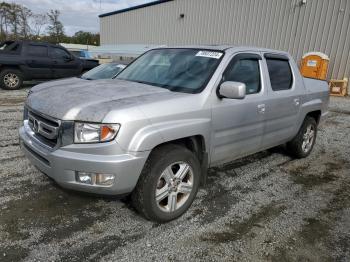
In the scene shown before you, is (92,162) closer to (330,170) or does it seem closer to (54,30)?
(330,170)

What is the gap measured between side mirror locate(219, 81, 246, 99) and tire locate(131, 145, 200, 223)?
0.70 metres

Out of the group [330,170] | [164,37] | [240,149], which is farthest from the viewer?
[164,37]

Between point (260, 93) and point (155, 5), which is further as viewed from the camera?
point (155, 5)

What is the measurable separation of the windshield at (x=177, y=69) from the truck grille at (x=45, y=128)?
123cm

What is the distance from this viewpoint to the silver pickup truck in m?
2.67

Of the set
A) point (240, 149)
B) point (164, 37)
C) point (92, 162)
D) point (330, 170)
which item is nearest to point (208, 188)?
point (240, 149)

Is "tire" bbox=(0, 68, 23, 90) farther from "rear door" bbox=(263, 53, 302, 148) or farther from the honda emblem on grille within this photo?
"rear door" bbox=(263, 53, 302, 148)

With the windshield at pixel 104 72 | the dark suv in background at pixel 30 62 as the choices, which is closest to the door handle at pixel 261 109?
the windshield at pixel 104 72

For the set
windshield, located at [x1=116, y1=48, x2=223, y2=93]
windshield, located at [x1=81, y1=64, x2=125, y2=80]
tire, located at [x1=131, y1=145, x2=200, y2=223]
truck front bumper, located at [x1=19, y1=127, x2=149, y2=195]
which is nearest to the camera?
truck front bumper, located at [x1=19, y1=127, x2=149, y2=195]

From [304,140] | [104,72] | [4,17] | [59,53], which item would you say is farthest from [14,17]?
[304,140]

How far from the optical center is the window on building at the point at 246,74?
3.68 meters

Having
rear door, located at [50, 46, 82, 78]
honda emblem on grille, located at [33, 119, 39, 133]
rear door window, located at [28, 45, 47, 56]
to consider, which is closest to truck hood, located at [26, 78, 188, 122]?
honda emblem on grille, located at [33, 119, 39, 133]

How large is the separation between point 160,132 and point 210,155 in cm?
87

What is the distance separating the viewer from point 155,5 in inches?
894
